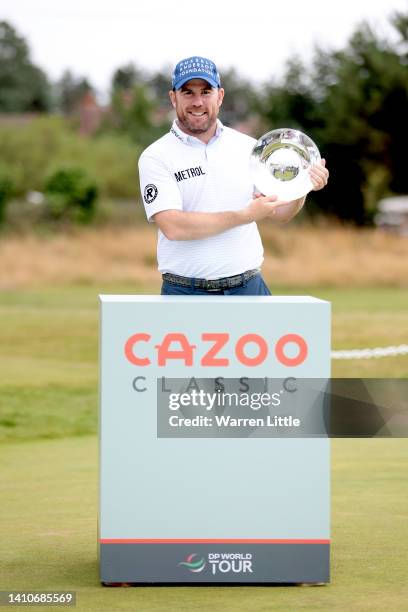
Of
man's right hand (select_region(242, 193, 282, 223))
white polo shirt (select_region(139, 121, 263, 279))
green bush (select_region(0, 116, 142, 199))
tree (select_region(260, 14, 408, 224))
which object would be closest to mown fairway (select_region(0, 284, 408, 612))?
white polo shirt (select_region(139, 121, 263, 279))

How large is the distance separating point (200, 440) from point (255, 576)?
1.63 ft

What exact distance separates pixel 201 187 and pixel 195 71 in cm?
41

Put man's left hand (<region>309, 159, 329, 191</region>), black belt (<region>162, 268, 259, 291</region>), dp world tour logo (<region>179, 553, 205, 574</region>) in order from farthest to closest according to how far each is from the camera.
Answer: black belt (<region>162, 268, 259, 291</region>) → man's left hand (<region>309, 159, 329, 191</region>) → dp world tour logo (<region>179, 553, 205, 574</region>)

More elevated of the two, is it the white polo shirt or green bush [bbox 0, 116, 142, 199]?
green bush [bbox 0, 116, 142, 199]

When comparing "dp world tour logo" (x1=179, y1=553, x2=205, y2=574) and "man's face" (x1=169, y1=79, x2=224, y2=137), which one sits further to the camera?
"man's face" (x1=169, y1=79, x2=224, y2=137)

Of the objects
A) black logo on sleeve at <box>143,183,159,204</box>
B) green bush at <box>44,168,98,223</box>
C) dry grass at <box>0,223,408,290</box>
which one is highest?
green bush at <box>44,168,98,223</box>

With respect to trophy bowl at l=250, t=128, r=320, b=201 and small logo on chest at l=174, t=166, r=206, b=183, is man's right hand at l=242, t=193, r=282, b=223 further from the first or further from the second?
small logo on chest at l=174, t=166, r=206, b=183

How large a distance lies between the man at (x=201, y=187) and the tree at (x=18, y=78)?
99842 mm

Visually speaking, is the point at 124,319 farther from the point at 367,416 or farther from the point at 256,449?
the point at 367,416

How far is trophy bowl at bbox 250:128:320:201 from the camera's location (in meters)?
4.95

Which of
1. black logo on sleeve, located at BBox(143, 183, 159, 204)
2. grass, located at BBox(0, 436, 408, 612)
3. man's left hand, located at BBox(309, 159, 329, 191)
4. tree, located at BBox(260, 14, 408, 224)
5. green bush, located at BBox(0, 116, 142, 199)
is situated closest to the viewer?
grass, located at BBox(0, 436, 408, 612)

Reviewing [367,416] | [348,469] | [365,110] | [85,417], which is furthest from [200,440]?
[365,110]

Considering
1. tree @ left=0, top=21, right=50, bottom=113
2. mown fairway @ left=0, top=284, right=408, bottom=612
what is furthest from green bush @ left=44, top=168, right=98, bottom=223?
tree @ left=0, top=21, right=50, bottom=113

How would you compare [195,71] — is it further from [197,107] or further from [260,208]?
[260,208]
